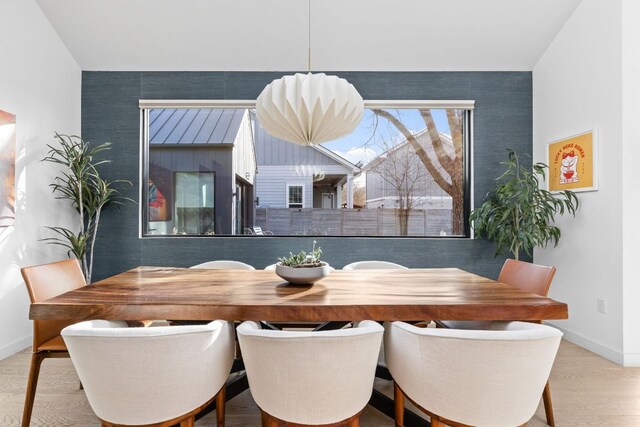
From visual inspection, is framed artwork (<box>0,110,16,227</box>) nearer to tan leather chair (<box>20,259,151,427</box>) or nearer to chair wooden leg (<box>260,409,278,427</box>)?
tan leather chair (<box>20,259,151,427</box>)

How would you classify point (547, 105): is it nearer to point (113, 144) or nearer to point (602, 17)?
point (602, 17)

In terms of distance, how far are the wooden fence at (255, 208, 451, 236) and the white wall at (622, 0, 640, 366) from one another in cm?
151

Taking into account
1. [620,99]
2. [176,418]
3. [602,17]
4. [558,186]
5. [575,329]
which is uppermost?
[602,17]

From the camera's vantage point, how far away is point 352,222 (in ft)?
12.5

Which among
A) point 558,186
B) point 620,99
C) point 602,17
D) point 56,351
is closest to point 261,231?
point 56,351

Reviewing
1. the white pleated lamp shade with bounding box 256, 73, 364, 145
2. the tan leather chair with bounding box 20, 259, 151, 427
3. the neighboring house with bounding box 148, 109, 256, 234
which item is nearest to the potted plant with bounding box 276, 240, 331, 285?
the white pleated lamp shade with bounding box 256, 73, 364, 145

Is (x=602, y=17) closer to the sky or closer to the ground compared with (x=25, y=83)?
closer to the sky

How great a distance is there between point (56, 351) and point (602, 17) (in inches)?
174

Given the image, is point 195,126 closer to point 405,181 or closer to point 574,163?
point 405,181

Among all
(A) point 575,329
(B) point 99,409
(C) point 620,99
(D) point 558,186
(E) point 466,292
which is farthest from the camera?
(D) point 558,186

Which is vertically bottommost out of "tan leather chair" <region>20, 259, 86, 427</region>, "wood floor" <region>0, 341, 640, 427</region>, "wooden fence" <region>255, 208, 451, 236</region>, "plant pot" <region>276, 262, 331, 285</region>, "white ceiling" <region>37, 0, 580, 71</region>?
"wood floor" <region>0, 341, 640, 427</region>

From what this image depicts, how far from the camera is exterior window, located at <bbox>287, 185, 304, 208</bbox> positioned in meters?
3.85

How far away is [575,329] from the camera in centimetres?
308

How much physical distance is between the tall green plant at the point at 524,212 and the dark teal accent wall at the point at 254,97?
387 millimetres
